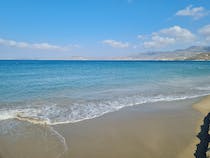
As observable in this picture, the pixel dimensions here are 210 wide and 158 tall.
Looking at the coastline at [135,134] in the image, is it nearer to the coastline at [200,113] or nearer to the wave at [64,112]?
the coastline at [200,113]

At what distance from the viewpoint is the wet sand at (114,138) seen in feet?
23.2

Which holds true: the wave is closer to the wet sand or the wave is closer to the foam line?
the foam line

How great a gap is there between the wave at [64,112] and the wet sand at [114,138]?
751 millimetres

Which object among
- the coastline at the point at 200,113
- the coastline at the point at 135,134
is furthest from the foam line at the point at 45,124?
the coastline at the point at 200,113

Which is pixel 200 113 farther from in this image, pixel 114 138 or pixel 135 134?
pixel 114 138

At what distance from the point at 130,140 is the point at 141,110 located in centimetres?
485

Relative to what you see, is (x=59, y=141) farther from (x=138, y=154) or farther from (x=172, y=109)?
(x=172, y=109)

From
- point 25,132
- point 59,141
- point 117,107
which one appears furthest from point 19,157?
point 117,107

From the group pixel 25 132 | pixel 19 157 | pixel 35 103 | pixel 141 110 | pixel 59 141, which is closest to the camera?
pixel 19 157

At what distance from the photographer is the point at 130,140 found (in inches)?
322

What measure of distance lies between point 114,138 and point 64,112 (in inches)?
180

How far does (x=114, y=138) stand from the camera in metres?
8.34

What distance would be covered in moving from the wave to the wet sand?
0.75 metres

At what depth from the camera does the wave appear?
10.8 m
